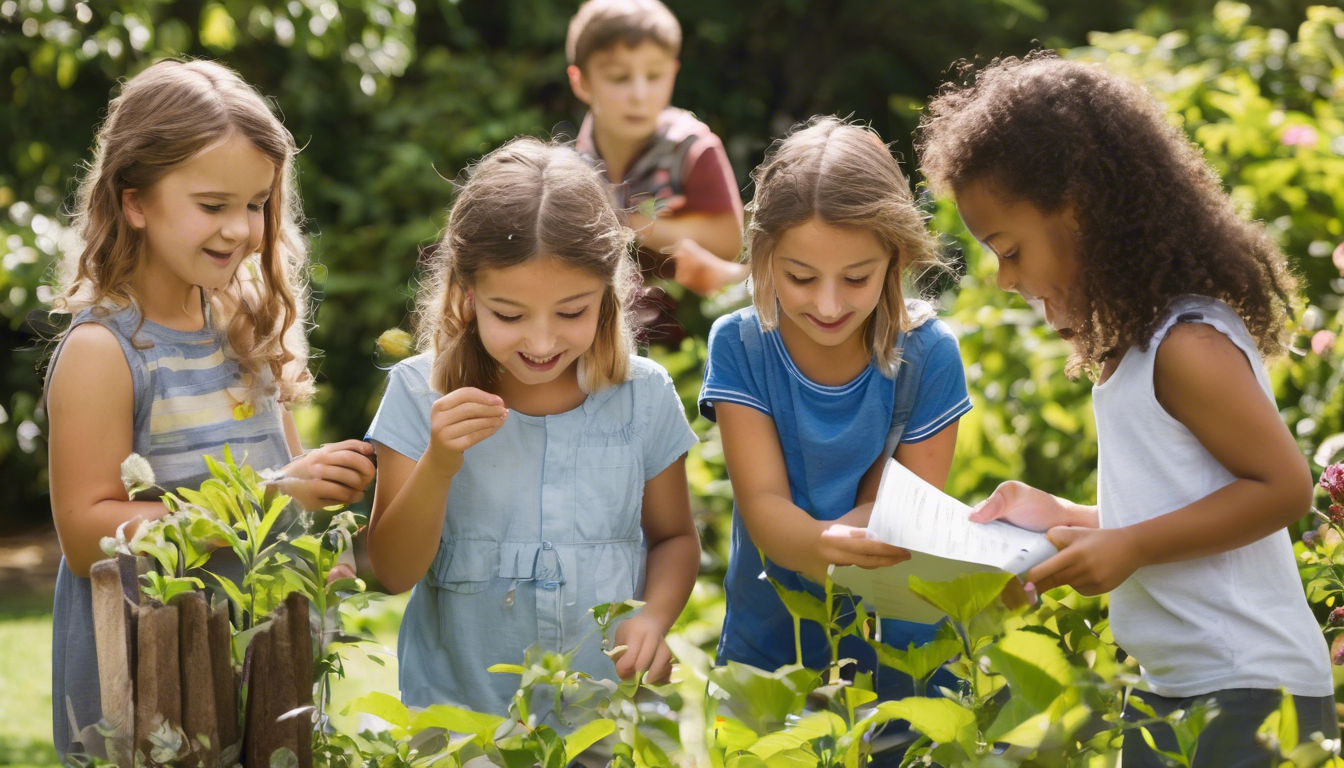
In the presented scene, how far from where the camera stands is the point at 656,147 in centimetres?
330

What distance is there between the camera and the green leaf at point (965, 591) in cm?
109

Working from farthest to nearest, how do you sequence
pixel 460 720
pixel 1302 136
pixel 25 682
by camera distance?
pixel 25 682 < pixel 1302 136 < pixel 460 720

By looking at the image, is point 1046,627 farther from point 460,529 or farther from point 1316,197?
point 1316,197

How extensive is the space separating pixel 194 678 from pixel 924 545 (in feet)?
2.48

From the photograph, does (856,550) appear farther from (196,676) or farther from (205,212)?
(205,212)

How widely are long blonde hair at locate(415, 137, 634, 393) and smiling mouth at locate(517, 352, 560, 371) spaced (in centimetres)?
12

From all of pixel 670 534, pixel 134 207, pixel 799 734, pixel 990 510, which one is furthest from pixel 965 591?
pixel 134 207

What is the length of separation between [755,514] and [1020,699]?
0.82 m

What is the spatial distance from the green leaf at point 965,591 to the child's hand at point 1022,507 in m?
0.55

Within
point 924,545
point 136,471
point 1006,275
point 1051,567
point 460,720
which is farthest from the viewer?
point 1006,275

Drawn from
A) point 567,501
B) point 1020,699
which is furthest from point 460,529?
point 1020,699

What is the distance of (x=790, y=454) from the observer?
76.1 inches

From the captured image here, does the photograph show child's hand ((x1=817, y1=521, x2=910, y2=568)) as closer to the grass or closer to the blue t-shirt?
the blue t-shirt

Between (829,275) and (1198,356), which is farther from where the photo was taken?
(829,275)
